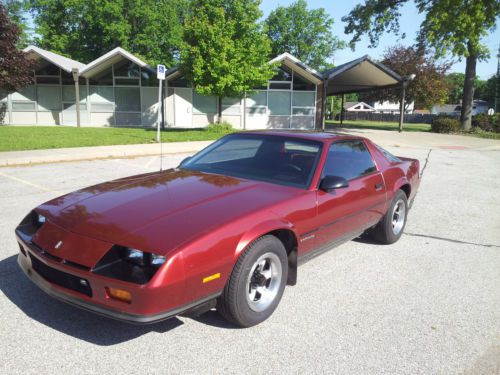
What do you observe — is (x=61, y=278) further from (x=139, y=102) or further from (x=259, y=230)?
(x=139, y=102)

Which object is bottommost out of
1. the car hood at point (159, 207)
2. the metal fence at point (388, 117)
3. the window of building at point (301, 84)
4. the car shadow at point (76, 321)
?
the car shadow at point (76, 321)

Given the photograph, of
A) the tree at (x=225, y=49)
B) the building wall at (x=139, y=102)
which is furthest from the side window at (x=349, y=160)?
the building wall at (x=139, y=102)

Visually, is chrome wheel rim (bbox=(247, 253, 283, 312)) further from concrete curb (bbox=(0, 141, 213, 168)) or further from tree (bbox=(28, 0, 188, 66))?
tree (bbox=(28, 0, 188, 66))

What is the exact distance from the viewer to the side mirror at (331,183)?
3.69 metres

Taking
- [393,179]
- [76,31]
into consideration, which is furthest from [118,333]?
[76,31]

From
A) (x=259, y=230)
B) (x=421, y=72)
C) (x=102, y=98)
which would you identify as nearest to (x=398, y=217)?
(x=259, y=230)

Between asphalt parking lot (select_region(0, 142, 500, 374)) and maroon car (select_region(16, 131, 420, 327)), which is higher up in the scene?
maroon car (select_region(16, 131, 420, 327))

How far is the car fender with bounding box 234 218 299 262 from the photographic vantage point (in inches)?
113

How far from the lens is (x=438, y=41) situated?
82.0 feet

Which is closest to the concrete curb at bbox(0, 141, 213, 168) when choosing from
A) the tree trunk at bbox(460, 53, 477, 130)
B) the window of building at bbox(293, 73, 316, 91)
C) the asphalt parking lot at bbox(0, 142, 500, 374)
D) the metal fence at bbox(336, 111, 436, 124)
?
the asphalt parking lot at bbox(0, 142, 500, 374)

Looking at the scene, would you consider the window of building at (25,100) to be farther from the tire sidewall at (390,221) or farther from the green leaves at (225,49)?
the tire sidewall at (390,221)

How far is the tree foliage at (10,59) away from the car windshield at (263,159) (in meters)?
21.4

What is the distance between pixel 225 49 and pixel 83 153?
36.7 feet

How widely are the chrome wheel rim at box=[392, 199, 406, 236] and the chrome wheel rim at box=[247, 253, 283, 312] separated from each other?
2459 millimetres
